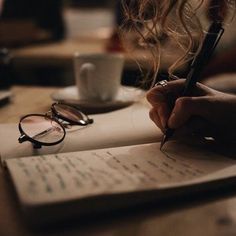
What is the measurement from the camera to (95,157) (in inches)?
21.7

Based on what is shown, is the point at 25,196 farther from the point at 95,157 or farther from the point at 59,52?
the point at 59,52

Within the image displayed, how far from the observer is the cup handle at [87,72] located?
0.96 meters

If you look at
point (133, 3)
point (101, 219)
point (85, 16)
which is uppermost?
point (133, 3)

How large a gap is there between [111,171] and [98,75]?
505 mm

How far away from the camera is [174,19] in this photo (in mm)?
757

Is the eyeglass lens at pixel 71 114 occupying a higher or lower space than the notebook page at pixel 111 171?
lower

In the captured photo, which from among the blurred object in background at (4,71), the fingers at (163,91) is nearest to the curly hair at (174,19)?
the fingers at (163,91)

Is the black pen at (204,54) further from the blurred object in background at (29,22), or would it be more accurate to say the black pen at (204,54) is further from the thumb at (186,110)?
the blurred object in background at (29,22)

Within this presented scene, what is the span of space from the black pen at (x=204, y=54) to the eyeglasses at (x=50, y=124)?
0.16 metres

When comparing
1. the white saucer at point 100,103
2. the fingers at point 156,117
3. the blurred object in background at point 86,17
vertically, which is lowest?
the blurred object in background at point 86,17

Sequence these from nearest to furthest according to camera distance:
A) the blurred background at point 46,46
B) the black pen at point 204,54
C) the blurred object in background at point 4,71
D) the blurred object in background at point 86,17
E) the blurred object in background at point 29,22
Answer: the black pen at point 204,54 → the blurred object in background at point 4,71 → the blurred background at point 46,46 → the blurred object in background at point 29,22 → the blurred object in background at point 86,17

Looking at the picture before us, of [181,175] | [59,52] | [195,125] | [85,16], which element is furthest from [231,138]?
[85,16]

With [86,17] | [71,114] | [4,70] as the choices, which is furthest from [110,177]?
[86,17]

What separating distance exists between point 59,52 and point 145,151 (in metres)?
1.38
